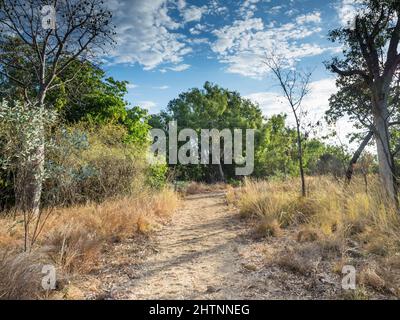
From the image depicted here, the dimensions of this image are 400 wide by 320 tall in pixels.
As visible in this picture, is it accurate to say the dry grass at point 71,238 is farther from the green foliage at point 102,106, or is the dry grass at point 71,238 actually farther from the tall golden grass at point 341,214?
the green foliage at point 102,106

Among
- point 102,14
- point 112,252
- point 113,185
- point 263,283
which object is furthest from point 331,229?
point 102,14

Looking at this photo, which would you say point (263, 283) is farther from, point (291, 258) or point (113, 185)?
point (113, 185)

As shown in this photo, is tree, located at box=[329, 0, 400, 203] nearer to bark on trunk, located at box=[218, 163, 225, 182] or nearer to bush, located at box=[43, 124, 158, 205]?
bush, located at box=[43, 124, 158, 205]

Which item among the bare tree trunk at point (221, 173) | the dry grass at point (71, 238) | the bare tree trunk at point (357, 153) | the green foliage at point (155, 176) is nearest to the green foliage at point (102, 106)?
the green foliage at point (155, 176)

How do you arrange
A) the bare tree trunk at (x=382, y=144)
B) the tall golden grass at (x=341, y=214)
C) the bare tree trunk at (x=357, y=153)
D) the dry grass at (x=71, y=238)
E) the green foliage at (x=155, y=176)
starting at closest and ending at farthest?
1. the dry grass at (x=71, y=238)
2. the tall golden grass at (x=341, y=214)
3. the bare tree trunk at (x=382, y=144)
4. the bare tree trunk at (x=357, y=153)
5. the green foliage at (x=155, y=176)

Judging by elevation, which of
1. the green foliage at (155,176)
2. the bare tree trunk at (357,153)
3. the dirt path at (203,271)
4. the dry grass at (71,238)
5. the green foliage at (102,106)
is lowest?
the dirt path at (203,271)

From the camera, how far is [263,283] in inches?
118

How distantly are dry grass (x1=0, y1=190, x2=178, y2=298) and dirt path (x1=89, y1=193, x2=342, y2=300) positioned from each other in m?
0.35

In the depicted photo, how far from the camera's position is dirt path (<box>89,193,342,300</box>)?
2.83 m

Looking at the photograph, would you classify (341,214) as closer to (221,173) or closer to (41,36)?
Result: (41,36)

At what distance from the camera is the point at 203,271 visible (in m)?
3.47

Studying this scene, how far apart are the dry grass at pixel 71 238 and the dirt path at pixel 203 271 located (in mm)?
355

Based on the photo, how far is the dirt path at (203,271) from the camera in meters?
2.83
